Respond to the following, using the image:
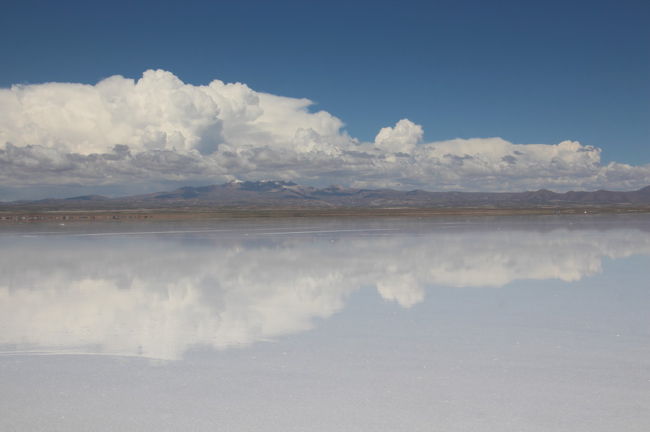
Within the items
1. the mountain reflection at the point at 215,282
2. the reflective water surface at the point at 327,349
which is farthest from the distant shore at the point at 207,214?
the reflective water surface at the point at 327,349

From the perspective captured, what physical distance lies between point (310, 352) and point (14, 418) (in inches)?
174

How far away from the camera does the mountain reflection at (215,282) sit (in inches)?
421

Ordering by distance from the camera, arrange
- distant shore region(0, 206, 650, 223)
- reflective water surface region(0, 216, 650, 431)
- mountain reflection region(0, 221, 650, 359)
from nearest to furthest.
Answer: reflective water surface region(0, 216, 650, 431) → mountain reflection region(0, 221, 650, 359) → distant shore region(0, 206, 650, 223)

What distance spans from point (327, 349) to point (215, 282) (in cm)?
811

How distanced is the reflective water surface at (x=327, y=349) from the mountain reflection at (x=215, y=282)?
88mm

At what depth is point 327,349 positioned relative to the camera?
376 inches

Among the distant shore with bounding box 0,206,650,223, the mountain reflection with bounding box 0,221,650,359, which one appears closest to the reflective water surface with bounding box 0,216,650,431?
the mountain reflection with bounding box 0,221,650,359

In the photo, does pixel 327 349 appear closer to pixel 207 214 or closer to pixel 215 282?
pixel 215 282

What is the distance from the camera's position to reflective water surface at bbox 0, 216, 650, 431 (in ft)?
21.9

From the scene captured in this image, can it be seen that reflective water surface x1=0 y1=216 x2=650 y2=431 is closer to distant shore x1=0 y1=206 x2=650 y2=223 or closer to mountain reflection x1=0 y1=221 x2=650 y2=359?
mountain reflection x1=0 y1=221 x2=650 y2=359

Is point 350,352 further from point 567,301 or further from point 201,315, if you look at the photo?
point 567,301

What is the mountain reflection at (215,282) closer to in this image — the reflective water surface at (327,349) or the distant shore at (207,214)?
the reflective water surface at (327,349)

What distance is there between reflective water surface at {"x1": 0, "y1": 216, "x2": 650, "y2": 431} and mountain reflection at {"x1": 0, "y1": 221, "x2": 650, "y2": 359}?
9 cm

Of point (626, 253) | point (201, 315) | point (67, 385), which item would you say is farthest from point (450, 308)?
point (626, 253)
